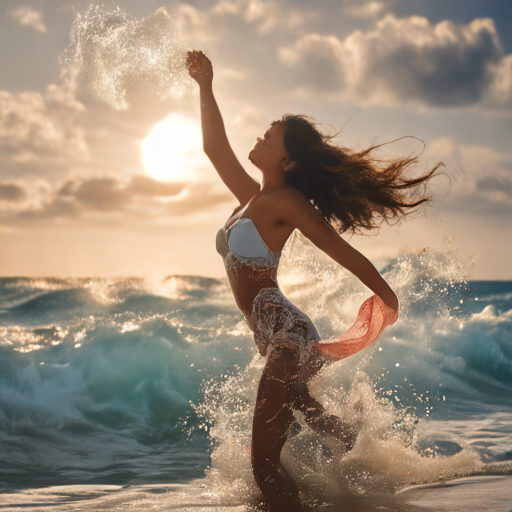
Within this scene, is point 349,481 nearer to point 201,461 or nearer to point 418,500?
point 418,500

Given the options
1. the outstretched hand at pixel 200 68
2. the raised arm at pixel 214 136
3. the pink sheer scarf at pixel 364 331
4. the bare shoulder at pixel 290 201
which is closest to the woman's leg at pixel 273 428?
the pink sheer scarf at pixel 364 331

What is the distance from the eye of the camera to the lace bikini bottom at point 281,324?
3.01 metres

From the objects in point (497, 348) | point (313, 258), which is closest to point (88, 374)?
point (313, 258)

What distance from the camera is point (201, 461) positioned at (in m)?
5.29

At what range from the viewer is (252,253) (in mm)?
3057

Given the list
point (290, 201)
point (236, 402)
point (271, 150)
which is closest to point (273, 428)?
point (290, 201)

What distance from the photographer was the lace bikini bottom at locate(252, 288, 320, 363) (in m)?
3.01

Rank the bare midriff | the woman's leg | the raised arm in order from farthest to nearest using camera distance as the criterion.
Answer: the raised arm < the bare midriff < the woman's leg

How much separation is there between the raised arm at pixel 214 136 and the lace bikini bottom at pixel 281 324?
1171mm

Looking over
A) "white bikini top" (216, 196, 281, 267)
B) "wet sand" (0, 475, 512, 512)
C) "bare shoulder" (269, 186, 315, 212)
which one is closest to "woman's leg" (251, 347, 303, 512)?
"wet sand" (0, 475, 512, 512)

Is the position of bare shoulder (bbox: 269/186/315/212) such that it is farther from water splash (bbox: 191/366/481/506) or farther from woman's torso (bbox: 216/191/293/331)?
water splash (bbox: 191/366/481/506)

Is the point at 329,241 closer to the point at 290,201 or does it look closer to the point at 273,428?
the point at 290,201

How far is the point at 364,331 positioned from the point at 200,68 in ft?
7.98

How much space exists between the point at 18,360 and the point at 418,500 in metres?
6.28
